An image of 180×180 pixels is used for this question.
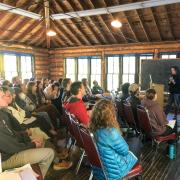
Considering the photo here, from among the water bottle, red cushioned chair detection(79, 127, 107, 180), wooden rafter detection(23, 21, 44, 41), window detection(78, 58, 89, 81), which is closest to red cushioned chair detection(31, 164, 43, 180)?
red cushioned chair detection(79, 127, 107, 180)

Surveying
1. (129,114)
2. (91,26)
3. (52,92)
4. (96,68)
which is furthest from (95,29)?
(129,114)

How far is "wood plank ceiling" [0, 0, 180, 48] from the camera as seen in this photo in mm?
8195

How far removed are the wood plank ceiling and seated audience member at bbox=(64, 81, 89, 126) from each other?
4899mm

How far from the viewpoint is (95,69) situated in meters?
11.9

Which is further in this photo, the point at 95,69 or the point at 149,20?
the point at 95,69

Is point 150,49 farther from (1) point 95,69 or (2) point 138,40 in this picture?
(1) point 95,69

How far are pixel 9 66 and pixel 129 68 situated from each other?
5717 millimetres

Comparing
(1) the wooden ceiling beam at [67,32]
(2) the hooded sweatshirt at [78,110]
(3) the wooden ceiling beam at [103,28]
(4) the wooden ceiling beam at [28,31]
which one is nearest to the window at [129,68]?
(3) the wooden ceiling beam at [103,28]

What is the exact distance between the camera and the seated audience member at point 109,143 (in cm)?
238

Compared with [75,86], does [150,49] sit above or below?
above

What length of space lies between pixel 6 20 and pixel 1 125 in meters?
7.44

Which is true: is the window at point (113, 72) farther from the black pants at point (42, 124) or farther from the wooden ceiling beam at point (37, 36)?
the black pants at point (42, 124)

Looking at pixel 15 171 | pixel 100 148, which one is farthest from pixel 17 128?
pixel 100 148

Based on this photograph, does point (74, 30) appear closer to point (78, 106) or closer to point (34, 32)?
point (34, 32)
